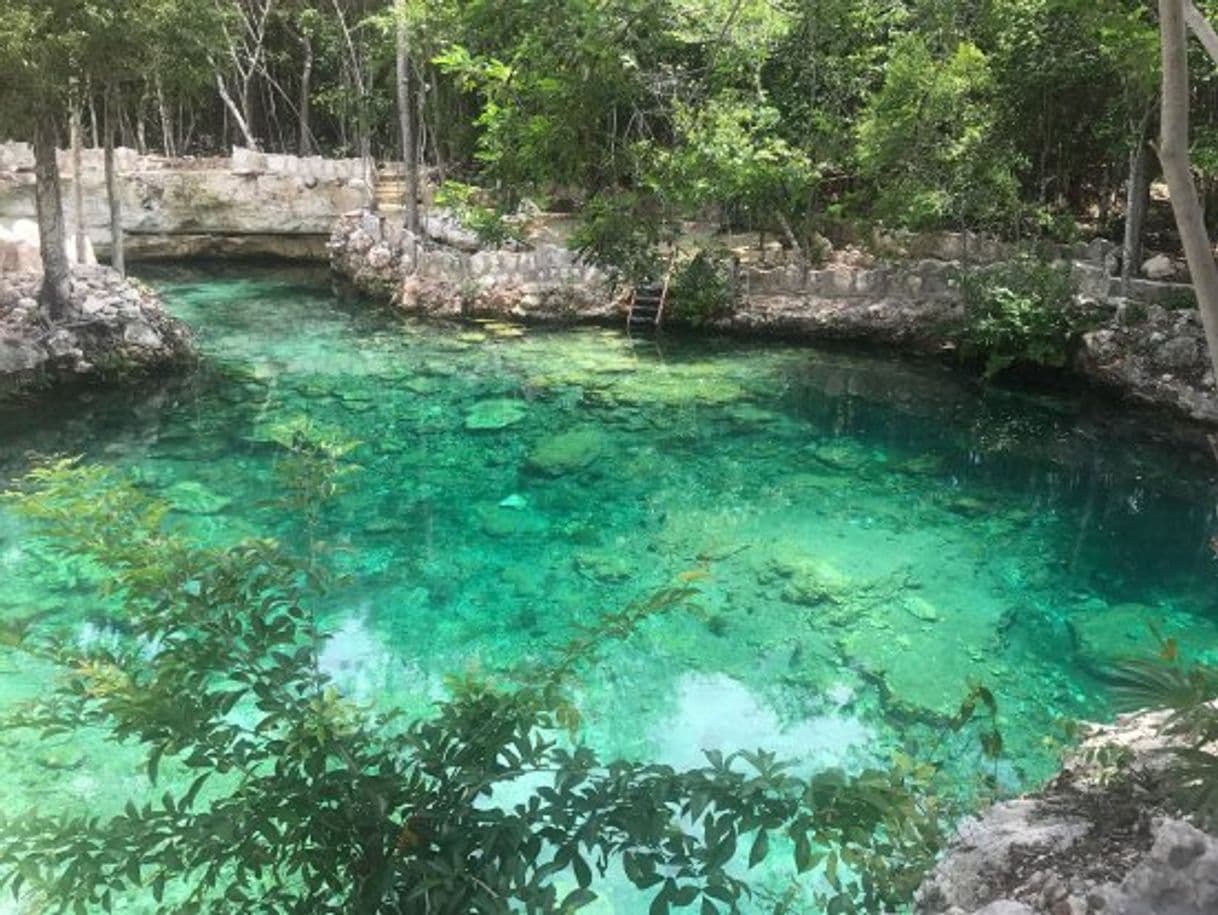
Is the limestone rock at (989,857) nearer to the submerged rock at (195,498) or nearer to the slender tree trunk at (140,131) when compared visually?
the submerged rock at (195,498)

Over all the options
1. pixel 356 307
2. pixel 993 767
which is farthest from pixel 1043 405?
pixel 356 307

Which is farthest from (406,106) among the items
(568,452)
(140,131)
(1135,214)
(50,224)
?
(140,131)

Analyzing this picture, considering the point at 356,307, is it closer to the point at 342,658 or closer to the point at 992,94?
the point at 992,94

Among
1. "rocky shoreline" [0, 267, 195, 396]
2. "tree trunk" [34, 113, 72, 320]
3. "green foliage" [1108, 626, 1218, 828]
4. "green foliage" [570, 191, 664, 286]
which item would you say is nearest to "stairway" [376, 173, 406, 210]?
"rocky shoreline" [0, 267, 195, 396]

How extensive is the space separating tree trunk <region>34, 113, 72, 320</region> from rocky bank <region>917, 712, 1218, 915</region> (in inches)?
516

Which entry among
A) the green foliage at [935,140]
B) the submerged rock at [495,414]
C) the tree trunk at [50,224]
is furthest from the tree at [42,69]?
the green foliage at [935,140]

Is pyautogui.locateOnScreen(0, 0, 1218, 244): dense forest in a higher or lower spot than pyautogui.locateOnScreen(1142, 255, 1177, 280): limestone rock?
higher

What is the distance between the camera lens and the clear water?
771 cm

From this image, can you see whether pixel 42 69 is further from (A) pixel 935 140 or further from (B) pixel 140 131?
(B) pixel 140 131

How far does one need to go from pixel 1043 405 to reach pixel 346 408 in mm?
9319

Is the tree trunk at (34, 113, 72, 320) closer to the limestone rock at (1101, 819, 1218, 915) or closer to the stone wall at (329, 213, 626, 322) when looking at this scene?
the stone wall at (329, 213, 626, 322)

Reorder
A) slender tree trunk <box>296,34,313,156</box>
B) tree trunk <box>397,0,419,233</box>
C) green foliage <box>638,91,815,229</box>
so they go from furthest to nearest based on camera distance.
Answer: slender tree trunk <box>296,34,313,156</box>
tree trunk <box>397,0,419,233</box>
green foliage <box>638,91,815,229</box>

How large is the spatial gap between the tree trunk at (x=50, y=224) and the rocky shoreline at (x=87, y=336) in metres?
0.17

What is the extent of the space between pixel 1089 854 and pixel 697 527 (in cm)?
759
